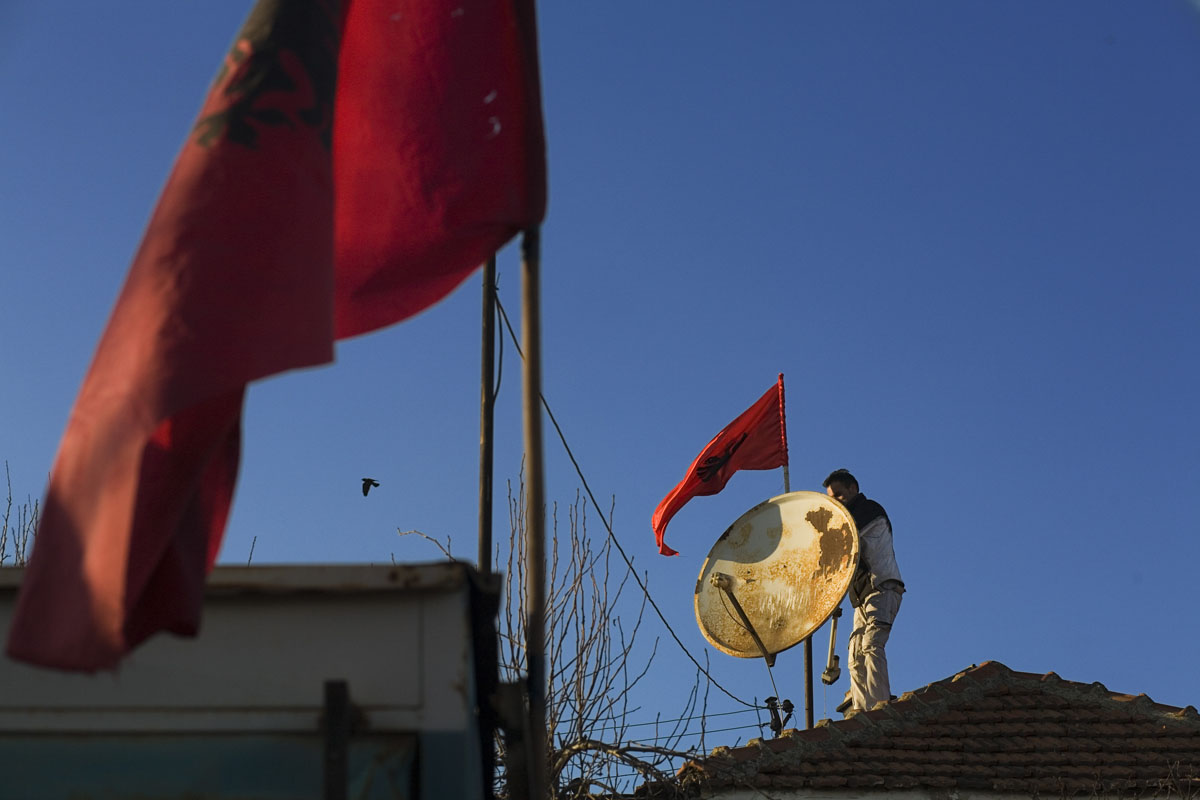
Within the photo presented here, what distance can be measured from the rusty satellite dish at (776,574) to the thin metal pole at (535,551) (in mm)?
6271

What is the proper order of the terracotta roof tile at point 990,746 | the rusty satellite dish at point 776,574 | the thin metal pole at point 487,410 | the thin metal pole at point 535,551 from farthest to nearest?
the rusty satellite dish at point 776,574 < the terracotta roof tile at point 990,746 < the thin metal pole at point 487,410 < the thin metal pole at point 535,551

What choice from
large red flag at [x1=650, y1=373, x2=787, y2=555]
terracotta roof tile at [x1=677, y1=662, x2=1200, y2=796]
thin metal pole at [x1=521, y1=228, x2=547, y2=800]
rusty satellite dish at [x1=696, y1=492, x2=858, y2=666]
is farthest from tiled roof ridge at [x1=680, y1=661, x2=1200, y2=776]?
thin metal pole at [x1=521, y1=228, x2=547, y2=800]

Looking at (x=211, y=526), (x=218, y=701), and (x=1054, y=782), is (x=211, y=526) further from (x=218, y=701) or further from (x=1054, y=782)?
(x=1054, y=782)

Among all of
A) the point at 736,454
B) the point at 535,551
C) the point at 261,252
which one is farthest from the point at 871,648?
A: the point at 261,252

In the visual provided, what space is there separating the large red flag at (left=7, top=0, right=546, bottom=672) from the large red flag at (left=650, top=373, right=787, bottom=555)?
921 cm

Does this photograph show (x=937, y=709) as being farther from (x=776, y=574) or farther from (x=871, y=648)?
(x=776, y=574)

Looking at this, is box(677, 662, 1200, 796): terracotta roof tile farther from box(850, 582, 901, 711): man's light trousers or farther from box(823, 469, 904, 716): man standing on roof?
box(823, 469, 904, 716): man standing on roof

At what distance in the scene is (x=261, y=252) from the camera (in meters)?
3.50

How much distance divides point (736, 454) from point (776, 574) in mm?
3091

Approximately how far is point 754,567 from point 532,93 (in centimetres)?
701

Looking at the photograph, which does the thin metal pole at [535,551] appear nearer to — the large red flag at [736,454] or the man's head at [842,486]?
the man's head at [842,486]

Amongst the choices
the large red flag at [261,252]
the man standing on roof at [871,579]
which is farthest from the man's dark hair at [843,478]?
the large red flag at [261,252]

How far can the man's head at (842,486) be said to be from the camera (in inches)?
422

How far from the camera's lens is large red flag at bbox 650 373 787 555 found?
13.7 meters
